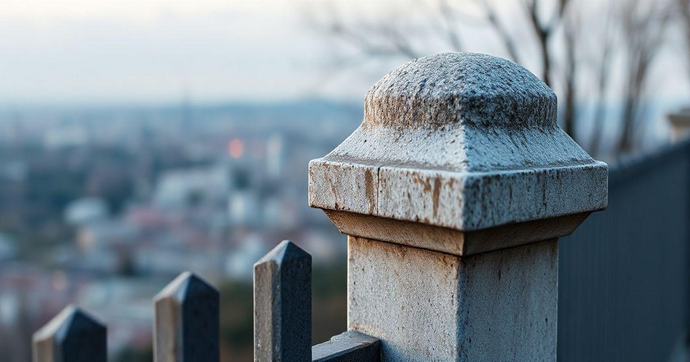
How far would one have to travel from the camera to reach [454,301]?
63.6 inches

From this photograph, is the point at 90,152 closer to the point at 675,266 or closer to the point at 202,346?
the point at 675,266

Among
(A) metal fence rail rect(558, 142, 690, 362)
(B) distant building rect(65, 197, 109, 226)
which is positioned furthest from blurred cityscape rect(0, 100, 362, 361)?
(A) metal fence rail rect(558, 142, 690, 362)

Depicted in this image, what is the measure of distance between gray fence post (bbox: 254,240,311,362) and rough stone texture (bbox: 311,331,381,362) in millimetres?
192

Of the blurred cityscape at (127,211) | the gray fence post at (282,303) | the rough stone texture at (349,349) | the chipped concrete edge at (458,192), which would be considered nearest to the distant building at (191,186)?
the blurred cityscape at (127,211)

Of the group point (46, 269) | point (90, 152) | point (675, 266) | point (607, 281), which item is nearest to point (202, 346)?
point (607, 281)

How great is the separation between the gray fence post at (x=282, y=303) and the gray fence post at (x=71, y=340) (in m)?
0.37

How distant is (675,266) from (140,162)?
1107 inches

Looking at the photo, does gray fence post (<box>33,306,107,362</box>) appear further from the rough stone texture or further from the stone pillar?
the stone pillar

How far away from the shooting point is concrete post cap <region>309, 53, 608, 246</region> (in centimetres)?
147

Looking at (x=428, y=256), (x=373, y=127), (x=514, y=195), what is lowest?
(x=428, y=256)

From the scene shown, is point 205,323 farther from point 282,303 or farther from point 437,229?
point 437,229

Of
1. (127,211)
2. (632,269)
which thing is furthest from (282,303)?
(127,211)

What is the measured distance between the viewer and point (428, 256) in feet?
5.51

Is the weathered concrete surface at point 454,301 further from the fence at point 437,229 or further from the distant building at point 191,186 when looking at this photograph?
the distant building at point 191,186
